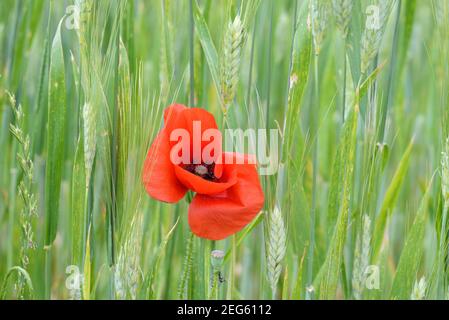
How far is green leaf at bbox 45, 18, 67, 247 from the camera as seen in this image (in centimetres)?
90

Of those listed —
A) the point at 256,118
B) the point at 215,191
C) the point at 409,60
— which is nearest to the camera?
the point at 215,191

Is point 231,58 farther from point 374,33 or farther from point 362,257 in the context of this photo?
point 362,257

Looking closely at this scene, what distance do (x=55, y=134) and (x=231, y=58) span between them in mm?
261

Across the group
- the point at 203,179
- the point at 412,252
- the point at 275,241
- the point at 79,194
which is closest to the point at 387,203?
the point at 412,252

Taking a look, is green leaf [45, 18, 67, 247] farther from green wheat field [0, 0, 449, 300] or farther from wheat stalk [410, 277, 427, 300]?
wheat stalk [410, 277, 427, 300]

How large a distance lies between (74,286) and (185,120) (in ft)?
0.94

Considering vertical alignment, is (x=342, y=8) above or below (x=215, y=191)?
above

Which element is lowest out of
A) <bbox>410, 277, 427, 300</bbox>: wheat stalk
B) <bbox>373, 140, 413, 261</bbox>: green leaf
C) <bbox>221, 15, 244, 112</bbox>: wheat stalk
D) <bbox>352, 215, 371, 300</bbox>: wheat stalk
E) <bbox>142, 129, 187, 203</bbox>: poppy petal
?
<bbox>410, 277, 427, 300</bbox>: wheat stalk

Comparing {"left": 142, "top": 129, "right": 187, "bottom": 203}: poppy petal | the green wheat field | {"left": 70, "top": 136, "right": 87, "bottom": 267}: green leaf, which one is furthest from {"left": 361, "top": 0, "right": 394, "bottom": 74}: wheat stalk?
{"left": 70, "top": 136, "right": 87, "bottom": 267}: green leaf

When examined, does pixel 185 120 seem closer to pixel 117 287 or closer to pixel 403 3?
pixel 117 287

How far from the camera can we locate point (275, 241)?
905 mm

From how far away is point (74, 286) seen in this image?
961mm

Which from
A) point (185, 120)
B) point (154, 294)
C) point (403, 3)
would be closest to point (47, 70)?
point (185, 120)

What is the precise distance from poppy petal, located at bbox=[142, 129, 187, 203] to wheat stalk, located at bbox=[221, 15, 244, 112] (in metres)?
0.10
